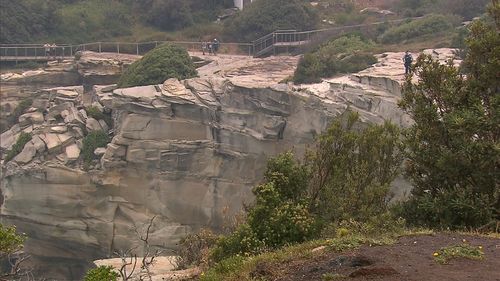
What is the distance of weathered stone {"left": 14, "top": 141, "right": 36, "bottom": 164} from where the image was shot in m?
32.9

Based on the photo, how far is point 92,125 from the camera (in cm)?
3459

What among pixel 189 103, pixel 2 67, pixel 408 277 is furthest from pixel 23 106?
pixel 408 277

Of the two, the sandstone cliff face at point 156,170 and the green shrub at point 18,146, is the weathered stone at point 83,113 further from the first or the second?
the green shrub at point 18,146

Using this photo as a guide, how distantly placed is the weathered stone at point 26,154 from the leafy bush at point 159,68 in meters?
5.76

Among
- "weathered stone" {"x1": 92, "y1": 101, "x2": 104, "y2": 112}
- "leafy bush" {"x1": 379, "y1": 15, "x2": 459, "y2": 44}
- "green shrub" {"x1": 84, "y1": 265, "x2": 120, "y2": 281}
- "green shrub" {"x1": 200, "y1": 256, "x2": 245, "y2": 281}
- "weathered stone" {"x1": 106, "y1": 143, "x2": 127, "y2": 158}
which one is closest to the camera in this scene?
"green shrub" {"x1": 84, "y1": 265, "x2": 120, "y2": 281}

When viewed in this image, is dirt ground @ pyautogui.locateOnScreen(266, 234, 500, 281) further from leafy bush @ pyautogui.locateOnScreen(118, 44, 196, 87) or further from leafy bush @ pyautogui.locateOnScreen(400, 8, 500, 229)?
leafy bush @ pyautogui.locateOnScreen(118, 44, 196, 87)

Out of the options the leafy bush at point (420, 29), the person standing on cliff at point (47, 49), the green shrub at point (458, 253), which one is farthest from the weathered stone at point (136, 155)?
the green shrub at point (458, 253)

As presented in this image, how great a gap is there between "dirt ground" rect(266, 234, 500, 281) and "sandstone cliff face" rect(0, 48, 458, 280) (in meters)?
19.0

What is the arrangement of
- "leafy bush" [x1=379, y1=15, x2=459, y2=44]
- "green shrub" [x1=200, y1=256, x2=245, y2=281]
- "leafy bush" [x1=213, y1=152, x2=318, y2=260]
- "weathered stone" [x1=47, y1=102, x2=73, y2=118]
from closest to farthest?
"green shrub" [x1=200, y1=256, x2=245, y2=281] → "leafy bush" [x1=213, y1=152, x2=318, y2=260] → "weathered stone" [x1=47, y1=102, x2=73, y2=118] → "leafy bush" [x1=379, y1=15, x2=459, y2=44]

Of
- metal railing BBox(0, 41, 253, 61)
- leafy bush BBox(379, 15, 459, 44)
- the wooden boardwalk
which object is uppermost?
leafy bush BBox(379, 15, 459, 44)

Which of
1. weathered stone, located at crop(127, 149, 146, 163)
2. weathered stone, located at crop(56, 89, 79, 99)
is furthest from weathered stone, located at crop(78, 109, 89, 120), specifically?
weathered stone, located at crop(127, 149, 146, 163)

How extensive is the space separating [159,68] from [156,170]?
6.86 metres

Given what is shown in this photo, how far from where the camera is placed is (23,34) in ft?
161

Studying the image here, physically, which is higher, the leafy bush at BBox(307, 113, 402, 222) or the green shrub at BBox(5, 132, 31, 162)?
the leafy bush at BBox(307, 113, 402, 222)
